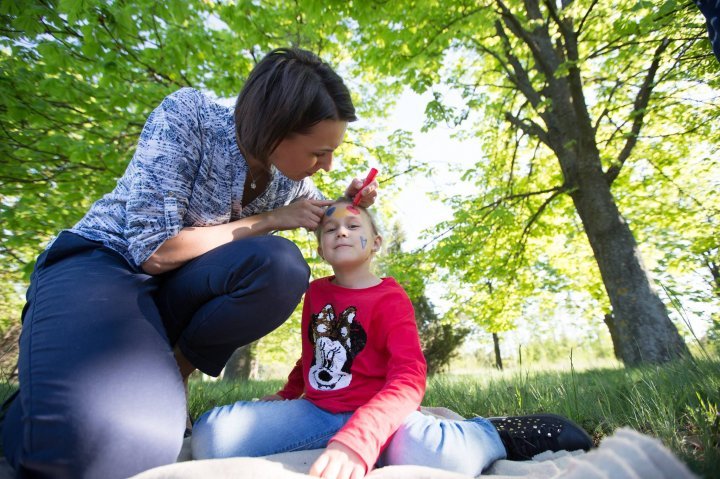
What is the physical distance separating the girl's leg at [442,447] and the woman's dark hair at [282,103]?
1198 millimetres

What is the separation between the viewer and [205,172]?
1741 millimetres

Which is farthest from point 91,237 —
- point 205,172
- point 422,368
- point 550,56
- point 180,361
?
point 550,56

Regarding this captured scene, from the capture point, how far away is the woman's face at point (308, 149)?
68.5 inches

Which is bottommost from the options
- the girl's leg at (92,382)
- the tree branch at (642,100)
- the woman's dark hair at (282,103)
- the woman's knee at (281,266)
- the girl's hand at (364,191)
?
the girl's leg at (92,382)

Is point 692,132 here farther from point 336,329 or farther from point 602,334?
point 602,334

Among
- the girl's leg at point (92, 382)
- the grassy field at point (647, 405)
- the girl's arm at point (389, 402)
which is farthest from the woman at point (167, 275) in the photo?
the grassy field at point (647, 405)

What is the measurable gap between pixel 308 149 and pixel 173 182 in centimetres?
56

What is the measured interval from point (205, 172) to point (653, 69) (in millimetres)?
6251

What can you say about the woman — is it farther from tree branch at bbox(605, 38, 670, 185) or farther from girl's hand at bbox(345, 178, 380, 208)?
tree branch at bbox(605, 38, 670, 185)

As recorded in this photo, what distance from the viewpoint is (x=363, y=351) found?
1639 millimetres

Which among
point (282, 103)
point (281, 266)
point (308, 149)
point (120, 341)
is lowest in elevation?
point (120, 341)

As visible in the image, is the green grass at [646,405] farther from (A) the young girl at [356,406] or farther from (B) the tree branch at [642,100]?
(B) the tree branch at [642,100]

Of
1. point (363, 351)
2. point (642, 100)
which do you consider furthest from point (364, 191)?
point (642, 100)

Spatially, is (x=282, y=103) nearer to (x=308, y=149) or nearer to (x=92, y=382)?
(x=308, y=149)
